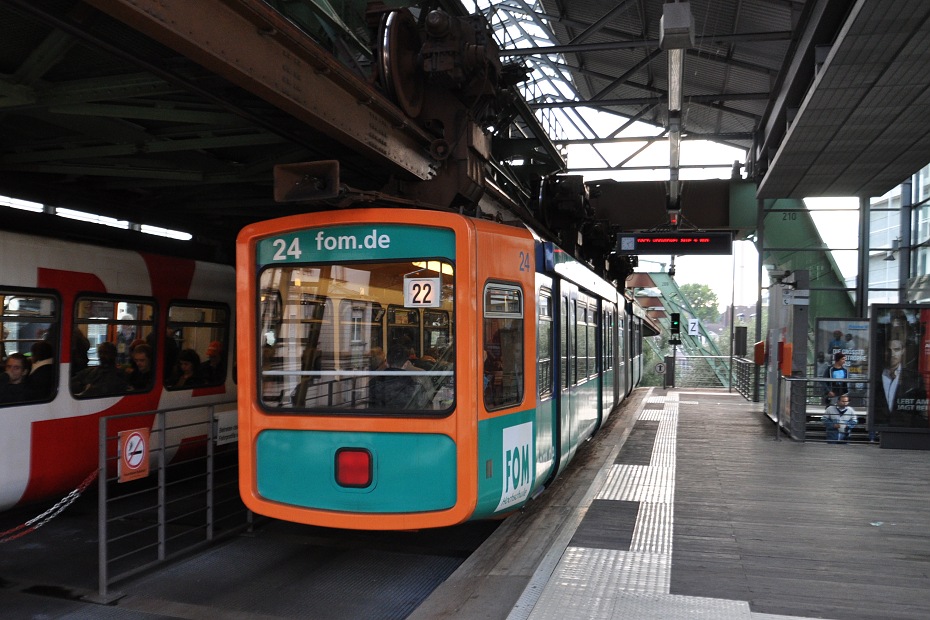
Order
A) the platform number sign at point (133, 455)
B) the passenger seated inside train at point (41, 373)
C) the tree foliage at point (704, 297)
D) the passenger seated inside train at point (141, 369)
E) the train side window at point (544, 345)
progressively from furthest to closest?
1. the tree foliage at point (704, 297)
2. the passenger seated inside train at point (141, 369)
3. the passenger seated inside train at point (41, 373)
4. the train side window at point (544, 345)
5. the platform number sign at point (133, 455)

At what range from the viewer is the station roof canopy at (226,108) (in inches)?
182

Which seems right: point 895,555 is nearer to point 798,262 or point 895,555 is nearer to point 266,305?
point 266,305

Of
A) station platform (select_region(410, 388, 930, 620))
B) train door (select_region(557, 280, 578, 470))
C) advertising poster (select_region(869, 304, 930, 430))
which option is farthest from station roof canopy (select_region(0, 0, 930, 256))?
station platform (select_region(410, 388, 930, 620))

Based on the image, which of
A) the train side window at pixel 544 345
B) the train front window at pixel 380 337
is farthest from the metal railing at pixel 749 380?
the train front window at pixel 380 337

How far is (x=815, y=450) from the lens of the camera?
983 centimetres

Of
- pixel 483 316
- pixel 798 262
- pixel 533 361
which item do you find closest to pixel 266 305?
pixel 483 316

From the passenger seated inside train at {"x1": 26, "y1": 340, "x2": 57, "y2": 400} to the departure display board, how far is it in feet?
34.8

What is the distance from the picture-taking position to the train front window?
5.05 m

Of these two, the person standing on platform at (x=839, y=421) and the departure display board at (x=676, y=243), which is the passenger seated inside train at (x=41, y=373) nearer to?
the person standing on platform at (x=839, y=421)

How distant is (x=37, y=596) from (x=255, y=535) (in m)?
1.78

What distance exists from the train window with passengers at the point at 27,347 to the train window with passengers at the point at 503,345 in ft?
13.8

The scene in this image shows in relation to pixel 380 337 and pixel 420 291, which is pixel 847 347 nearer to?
pixel 420 291

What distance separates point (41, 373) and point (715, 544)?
5.89 metres

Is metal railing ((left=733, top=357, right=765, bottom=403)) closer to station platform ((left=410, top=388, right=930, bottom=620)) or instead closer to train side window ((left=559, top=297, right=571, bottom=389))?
station platform ((left=410, top=388, right=930, bottom=620))
